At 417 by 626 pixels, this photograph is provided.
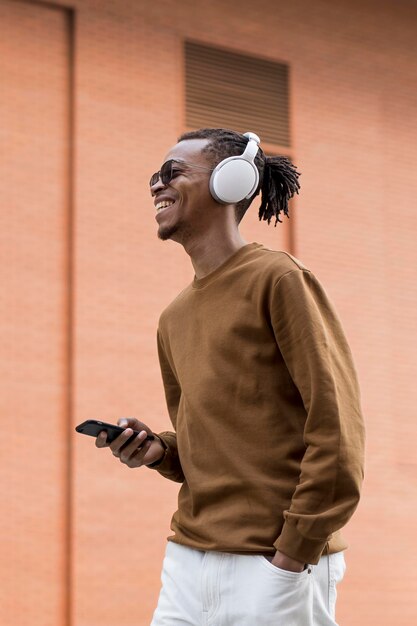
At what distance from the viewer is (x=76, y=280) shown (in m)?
9.45

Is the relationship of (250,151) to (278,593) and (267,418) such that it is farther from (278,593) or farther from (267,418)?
(278,593)

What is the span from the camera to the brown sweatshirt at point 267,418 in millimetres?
2621

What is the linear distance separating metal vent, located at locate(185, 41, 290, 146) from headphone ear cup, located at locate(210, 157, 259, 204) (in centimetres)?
737

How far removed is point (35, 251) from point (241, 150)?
6.39 m

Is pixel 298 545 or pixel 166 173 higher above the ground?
pixel 166 173

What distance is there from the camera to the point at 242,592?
272 centimetres

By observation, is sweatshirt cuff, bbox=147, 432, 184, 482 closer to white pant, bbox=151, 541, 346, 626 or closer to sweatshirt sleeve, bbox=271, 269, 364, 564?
white pant, bbox=151, 541, 346, 626

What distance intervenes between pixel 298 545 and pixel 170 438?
0.76 m

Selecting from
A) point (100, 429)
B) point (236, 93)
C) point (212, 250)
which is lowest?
point (100, 429)

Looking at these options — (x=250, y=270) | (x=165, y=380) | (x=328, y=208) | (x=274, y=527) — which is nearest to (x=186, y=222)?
(x=250, y=270)

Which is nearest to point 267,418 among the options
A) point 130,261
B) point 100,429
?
point 100,429

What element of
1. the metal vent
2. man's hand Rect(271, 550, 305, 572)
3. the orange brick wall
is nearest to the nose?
man's hand Rect(271, 550, 305, 572)

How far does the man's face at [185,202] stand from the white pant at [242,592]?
0.88m

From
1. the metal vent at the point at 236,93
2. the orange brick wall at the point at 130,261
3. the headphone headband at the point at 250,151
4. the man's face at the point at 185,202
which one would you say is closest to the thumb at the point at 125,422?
the man's face at the point at 185,202
